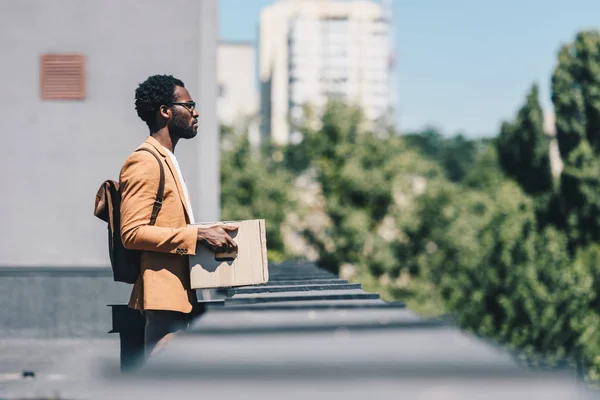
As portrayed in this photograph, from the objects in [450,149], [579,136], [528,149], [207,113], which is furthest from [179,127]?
[450,149]

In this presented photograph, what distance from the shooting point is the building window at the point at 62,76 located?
9.61 metres

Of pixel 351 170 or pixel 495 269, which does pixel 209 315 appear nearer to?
pixel 495 269

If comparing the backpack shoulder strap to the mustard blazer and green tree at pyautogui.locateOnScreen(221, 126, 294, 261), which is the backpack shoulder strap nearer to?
the mustard blazer

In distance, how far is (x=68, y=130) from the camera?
9.66 m

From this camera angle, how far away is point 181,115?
420 centimetres

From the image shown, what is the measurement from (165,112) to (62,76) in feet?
19.0

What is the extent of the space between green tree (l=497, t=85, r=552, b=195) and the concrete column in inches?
1131

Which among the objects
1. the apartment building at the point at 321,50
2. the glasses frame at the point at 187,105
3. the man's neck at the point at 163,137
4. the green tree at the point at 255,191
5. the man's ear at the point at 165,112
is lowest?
the green tree at the point at 255,191

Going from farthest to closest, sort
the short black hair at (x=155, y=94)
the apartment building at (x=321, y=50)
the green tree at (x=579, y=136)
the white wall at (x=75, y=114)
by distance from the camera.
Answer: the apartment building at (x=321, y=50) < the green tree at (x=579, y=136) < the white wall at (x=75, y=114) < the short black hair at (x=155, y=94)

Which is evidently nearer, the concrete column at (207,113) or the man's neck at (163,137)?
the man's neck at (163,137)

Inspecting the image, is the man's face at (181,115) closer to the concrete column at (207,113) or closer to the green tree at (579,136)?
the concrete column at (207,113)

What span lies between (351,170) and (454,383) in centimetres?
3484

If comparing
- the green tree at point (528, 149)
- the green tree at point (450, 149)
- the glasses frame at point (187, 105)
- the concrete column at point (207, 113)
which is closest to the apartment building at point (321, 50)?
the green tree at point (450, 149)

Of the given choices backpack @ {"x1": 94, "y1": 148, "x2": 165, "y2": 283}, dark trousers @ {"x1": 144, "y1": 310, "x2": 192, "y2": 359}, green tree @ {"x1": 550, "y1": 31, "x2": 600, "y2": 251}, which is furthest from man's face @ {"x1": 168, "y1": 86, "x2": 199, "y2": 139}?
green tree @ {"x1": 550, "y1": 31, "x2": 600, "y2": 251}
